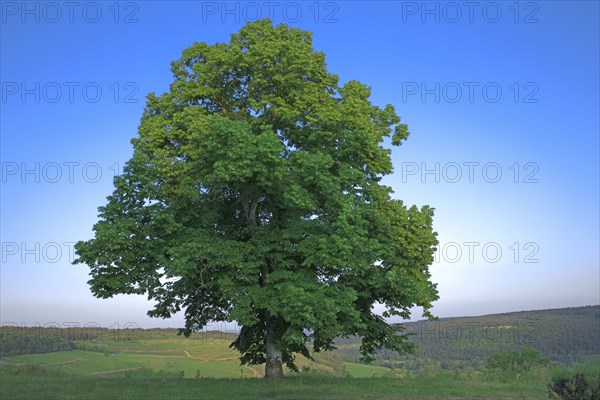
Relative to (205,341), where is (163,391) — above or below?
above

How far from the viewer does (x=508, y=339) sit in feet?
221

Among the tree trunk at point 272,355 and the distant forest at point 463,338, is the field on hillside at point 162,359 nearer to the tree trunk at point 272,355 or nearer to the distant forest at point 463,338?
the distant forest at point 463,338

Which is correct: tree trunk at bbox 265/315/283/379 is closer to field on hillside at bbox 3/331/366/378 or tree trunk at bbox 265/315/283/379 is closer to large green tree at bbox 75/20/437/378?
large green tree at bbox 75/20/437/378

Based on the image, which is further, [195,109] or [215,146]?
[195,109]

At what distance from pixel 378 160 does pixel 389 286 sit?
5.98 meters

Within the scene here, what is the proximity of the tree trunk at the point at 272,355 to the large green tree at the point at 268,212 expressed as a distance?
Answer: 0.20ft

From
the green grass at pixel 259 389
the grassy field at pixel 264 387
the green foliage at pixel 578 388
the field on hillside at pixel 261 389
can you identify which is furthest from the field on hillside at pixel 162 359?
the green foliage at pixel 578 388

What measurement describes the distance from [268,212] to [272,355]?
677cm

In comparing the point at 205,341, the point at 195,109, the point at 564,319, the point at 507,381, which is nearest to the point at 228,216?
the point at 195,109

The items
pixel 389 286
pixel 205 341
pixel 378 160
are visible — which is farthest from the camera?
pixel 205 341

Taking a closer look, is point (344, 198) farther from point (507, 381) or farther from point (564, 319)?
point (564, 319)

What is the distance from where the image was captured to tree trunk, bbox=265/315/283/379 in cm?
2370

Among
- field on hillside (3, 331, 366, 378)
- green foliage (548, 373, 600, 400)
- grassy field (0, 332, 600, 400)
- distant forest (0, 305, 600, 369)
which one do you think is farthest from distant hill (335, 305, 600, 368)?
green foliage (548, 373, 600, 400)

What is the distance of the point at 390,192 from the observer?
82.0ft
